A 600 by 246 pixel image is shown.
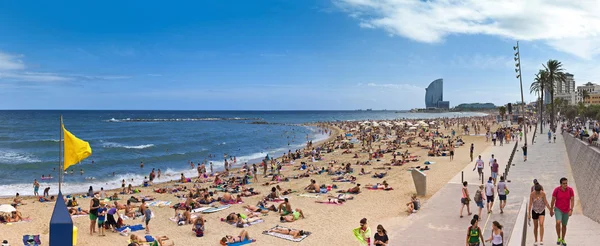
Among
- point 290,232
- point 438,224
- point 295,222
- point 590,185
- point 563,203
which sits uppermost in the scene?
point 563,203

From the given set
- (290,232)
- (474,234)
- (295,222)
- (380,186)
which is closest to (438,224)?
(474,234)

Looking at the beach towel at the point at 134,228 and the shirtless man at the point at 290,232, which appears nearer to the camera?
the shirtless man at the point at 290,232

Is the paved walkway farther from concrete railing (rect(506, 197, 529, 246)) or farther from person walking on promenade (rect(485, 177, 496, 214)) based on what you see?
concrete railing (rect(506, 197, 529, 246))

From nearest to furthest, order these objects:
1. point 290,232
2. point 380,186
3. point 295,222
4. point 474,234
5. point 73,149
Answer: point 474,234 < point 73,149 < point 290,232 < point 295,222 < point 380,186

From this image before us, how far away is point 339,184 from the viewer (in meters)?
19.8

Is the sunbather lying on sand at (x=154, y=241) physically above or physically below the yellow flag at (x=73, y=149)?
below

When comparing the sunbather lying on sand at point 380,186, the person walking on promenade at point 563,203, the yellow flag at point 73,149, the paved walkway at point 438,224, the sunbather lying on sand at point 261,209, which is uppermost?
the yellow flag at point 73,149

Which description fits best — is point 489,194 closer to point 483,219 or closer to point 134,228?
point 483,219

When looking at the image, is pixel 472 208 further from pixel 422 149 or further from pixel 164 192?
pixel 422 149

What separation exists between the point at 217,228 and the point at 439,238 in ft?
23.0

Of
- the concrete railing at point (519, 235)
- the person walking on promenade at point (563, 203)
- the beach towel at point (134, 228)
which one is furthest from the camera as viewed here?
the beach towel at point (134, 228)

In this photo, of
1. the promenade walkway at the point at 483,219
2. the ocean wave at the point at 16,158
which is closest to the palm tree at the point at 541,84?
the promenade walkway at the point at 483,219

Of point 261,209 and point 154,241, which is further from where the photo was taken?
point 261,209

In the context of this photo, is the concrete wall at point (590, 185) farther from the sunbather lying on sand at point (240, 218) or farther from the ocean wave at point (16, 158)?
the ocean wave at point (16, 158)
